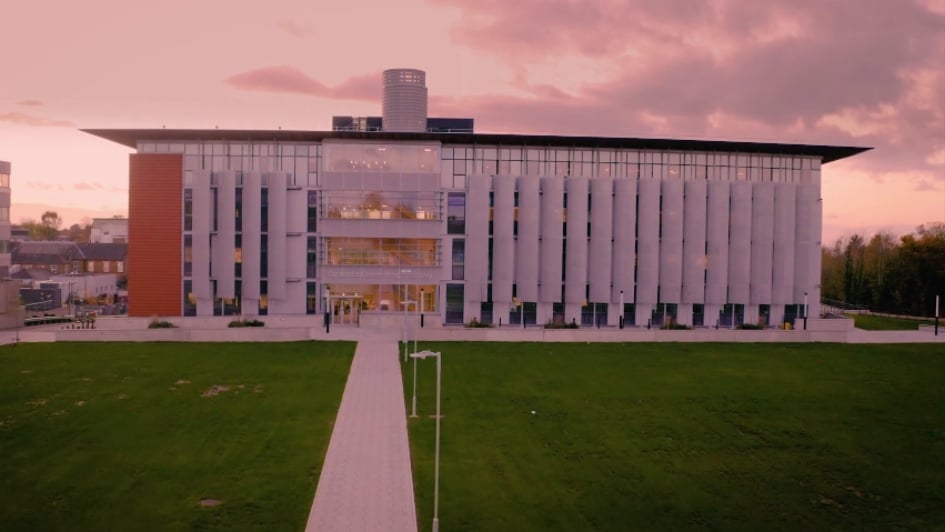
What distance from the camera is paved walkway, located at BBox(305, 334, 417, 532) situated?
59.7ft

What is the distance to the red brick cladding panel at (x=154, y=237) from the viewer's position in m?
60.1

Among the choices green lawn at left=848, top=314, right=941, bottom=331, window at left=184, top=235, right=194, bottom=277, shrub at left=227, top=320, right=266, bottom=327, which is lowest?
green lawn at left=848, top=314, right=941, bottom=331

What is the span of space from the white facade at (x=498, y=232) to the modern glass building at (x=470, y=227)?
14cm

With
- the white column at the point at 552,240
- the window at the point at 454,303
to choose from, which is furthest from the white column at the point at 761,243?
the window at the point at 454,303

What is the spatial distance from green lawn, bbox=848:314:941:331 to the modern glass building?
20.9 feet

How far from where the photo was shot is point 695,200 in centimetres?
6462

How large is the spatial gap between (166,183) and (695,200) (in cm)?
5121

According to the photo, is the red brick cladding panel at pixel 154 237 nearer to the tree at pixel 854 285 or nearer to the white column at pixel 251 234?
the white column at pixel 251 234

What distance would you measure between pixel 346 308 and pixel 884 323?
5667 centimetres

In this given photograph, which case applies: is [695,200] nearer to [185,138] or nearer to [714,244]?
[714,244]

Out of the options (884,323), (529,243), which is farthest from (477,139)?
(884,323)

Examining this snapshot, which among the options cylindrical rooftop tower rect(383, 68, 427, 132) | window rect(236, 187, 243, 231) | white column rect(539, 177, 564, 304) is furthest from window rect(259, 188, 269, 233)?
white column rect(539, 177, 564, 304)

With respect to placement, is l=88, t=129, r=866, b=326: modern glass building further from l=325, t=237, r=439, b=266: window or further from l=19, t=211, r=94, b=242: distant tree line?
l=19, t=211, r=94, b=242: distant tree line

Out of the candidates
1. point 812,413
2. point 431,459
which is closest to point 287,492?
point 431,459
